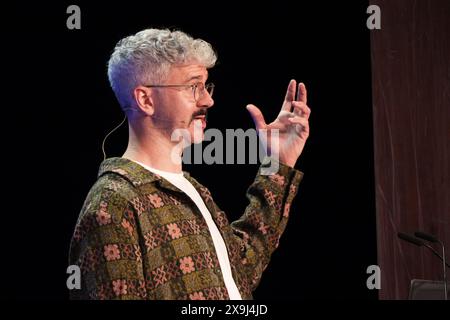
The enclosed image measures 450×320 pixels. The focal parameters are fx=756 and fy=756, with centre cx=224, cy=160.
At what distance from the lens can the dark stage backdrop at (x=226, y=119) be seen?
263 centimetres

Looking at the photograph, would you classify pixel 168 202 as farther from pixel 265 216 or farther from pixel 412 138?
pixel 412 138

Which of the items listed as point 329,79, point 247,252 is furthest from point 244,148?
point 329,79

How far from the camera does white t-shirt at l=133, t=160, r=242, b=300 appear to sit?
206cm

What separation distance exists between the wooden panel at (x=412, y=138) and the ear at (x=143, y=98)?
1.80 meters

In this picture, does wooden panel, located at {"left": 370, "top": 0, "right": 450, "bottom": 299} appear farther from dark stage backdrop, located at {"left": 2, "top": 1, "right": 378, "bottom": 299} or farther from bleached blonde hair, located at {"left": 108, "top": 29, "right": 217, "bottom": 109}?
bleached blonde hair, located at {"left": 108, "top": 29, "right": 217, "bottom": 109}

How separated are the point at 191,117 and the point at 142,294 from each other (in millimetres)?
560

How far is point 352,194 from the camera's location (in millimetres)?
3535

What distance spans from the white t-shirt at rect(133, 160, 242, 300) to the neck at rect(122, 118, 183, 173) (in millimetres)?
22

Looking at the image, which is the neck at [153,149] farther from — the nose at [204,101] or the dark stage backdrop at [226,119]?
the dark stage backdrop at [226,119]

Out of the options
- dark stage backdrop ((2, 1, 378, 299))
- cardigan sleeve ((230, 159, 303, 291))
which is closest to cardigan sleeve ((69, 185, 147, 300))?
cardigan sleeve ((230, 159, 303, 291))

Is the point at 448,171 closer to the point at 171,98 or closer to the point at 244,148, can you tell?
the point at 244,148

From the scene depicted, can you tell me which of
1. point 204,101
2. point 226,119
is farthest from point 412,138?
point 204,101
